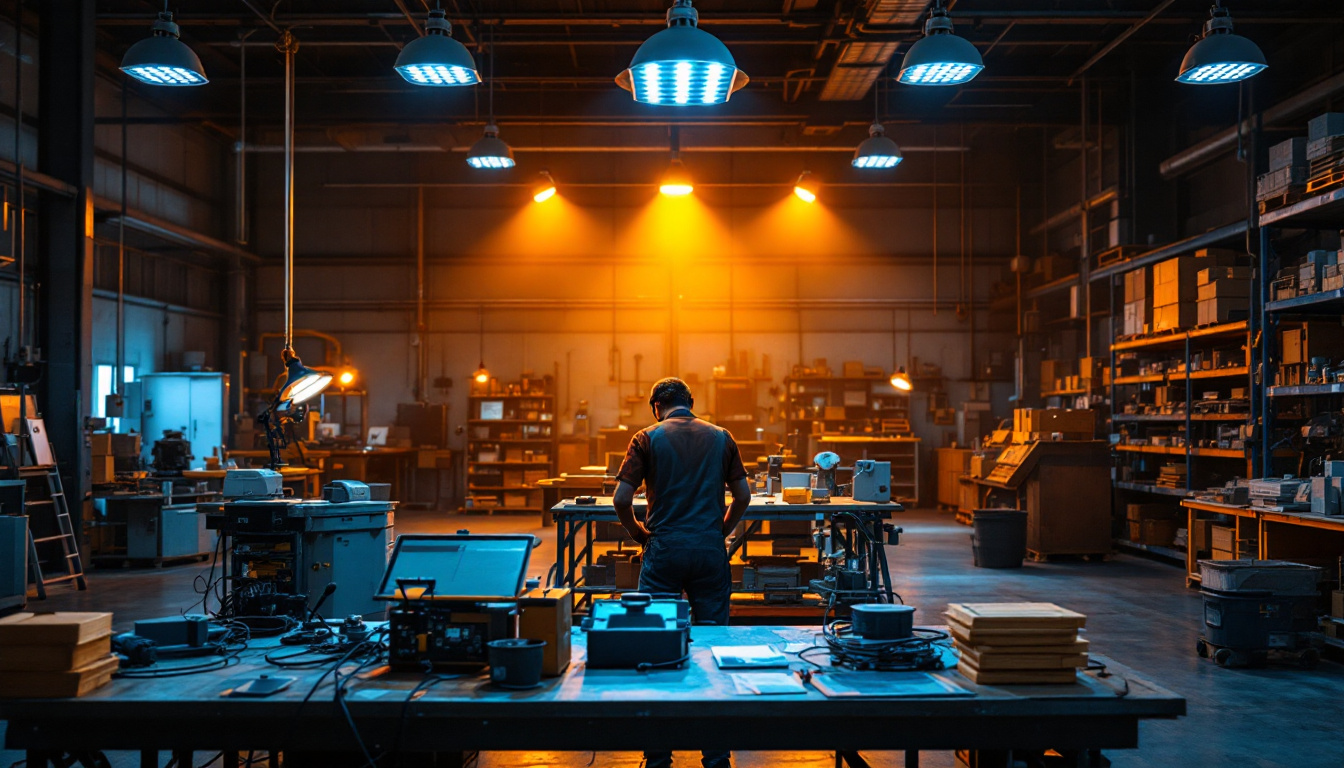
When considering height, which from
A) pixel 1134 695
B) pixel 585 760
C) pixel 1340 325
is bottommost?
pixel 585 760

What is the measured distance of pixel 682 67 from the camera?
14.7ft

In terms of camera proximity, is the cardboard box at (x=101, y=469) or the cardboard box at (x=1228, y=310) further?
the cardboard box at (x=101, y=469)

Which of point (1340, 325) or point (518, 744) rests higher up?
point (1340, 325)

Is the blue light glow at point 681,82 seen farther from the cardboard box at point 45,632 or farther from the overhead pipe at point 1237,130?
the overhead pipe at point 1237,130

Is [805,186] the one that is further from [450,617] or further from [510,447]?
[450,617]

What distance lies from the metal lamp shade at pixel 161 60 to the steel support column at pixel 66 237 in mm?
3821

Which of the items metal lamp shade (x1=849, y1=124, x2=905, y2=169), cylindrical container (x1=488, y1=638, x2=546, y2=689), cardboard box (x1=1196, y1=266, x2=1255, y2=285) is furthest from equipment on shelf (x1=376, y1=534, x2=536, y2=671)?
cardboard box (x1=1196, y1=266, x2=1255, y2=285)

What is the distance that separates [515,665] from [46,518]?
27.2 feet

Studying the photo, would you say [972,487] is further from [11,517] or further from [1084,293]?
[11,517]

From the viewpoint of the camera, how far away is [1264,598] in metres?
5.57

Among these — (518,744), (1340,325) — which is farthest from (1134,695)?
(1340,325)

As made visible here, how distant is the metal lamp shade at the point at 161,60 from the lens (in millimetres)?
5727

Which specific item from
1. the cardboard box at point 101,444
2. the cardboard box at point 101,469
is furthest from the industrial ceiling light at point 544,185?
the cardboard box at point 101,469

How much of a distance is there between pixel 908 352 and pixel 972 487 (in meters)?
3.32
